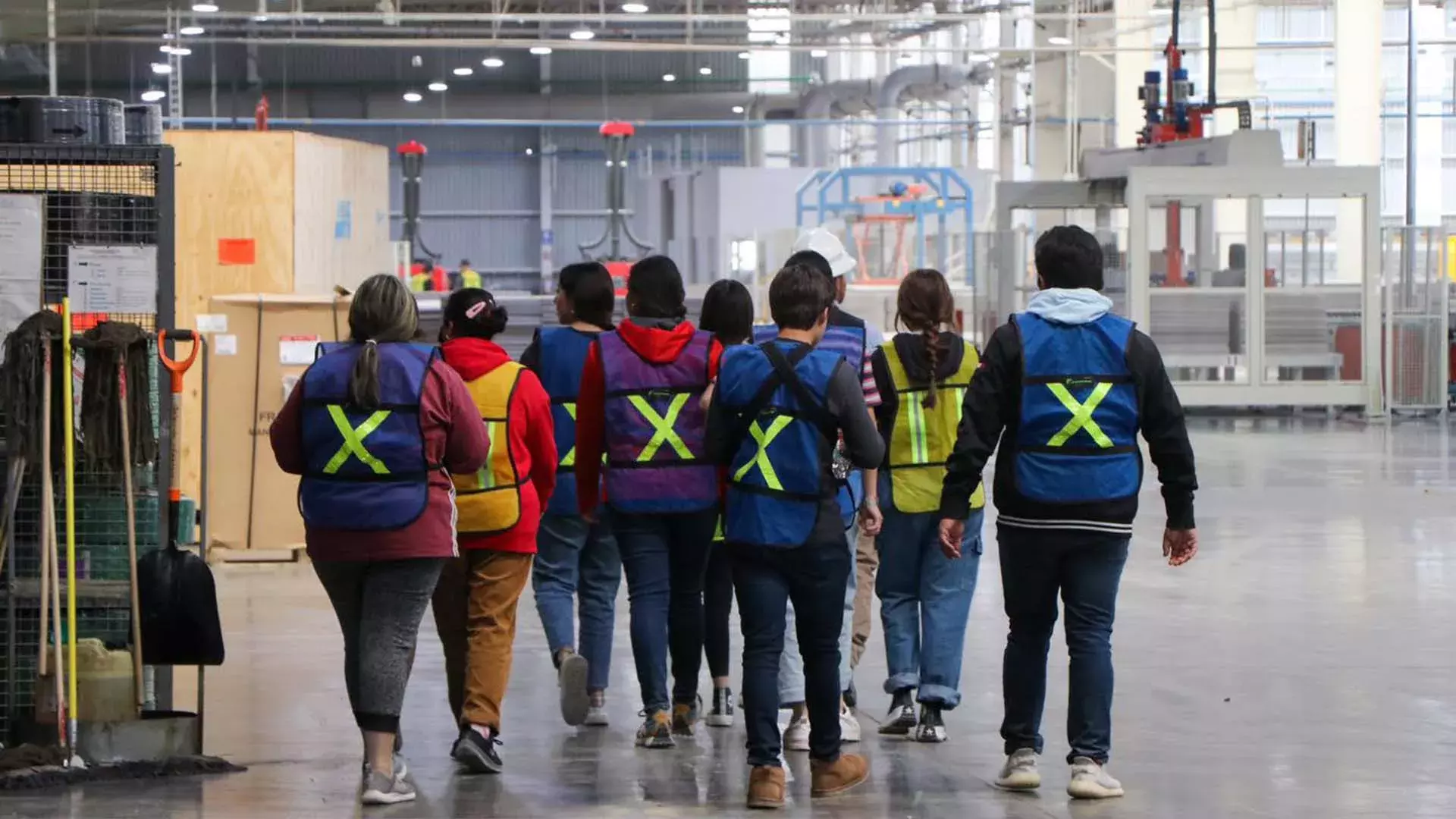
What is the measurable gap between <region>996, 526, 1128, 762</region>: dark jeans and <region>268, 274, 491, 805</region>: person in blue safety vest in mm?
1486

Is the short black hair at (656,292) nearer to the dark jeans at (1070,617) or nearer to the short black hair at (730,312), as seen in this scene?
the short black hair at (730,312)

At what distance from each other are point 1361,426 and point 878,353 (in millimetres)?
15878

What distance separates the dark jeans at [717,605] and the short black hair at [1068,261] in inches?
60.5

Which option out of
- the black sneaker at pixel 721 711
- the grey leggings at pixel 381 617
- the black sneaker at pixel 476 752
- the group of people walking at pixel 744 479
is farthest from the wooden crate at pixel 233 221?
the grey leggings at pixel 381 617

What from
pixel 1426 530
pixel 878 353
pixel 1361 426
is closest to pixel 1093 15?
pixel 1361 426

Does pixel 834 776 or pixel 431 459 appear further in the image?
pixel 834 776

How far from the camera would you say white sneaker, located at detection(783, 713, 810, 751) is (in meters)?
6.07

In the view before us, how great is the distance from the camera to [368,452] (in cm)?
521

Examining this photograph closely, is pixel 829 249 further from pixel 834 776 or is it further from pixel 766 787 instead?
pixel 766 787

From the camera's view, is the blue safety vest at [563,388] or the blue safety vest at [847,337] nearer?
the blue safety vest at [847,337]

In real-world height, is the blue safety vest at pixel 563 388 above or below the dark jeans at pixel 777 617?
above

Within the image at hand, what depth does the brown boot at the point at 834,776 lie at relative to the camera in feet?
17.7

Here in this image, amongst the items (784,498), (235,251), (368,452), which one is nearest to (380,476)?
(368,452)

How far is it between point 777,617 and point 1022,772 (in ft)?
2.80
